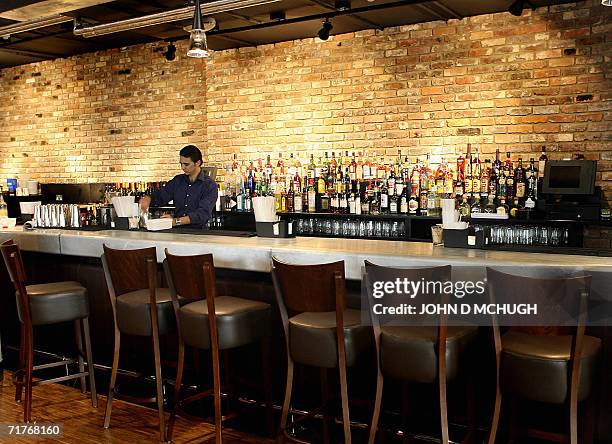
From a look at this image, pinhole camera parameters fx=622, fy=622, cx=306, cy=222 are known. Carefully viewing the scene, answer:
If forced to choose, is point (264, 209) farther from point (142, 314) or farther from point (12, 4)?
point (12, 4)

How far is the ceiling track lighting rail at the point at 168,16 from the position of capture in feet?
17.1

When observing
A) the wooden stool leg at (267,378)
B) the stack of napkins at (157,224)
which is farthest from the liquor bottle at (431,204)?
the wooden stool leg at (267,378)

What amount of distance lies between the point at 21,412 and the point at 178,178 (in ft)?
8.40

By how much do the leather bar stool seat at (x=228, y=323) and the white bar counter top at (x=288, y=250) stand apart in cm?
32

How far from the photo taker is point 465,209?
5.59 m

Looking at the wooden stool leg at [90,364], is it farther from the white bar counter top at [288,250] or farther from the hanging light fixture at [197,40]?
the hanging light fixture at [197,40]

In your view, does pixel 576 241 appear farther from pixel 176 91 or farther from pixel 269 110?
pixel 176 91

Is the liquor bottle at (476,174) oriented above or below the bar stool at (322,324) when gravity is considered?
above

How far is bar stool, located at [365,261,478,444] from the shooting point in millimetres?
2670

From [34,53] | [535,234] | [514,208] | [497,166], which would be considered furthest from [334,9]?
[34,53]

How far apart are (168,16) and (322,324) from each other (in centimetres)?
396


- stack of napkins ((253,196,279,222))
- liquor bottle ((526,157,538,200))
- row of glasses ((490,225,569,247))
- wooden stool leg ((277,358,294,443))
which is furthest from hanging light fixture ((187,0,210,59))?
liquor bottle ((526,157,538,200))

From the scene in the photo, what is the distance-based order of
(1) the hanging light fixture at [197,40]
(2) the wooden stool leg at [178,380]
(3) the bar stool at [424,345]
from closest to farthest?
(3) the bar stool at [424,345]
(2) the wooden stool leg at [178,380]
(1) the hanging light fixture at [197,40]

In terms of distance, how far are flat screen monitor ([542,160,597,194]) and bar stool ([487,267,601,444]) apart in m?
3.01
